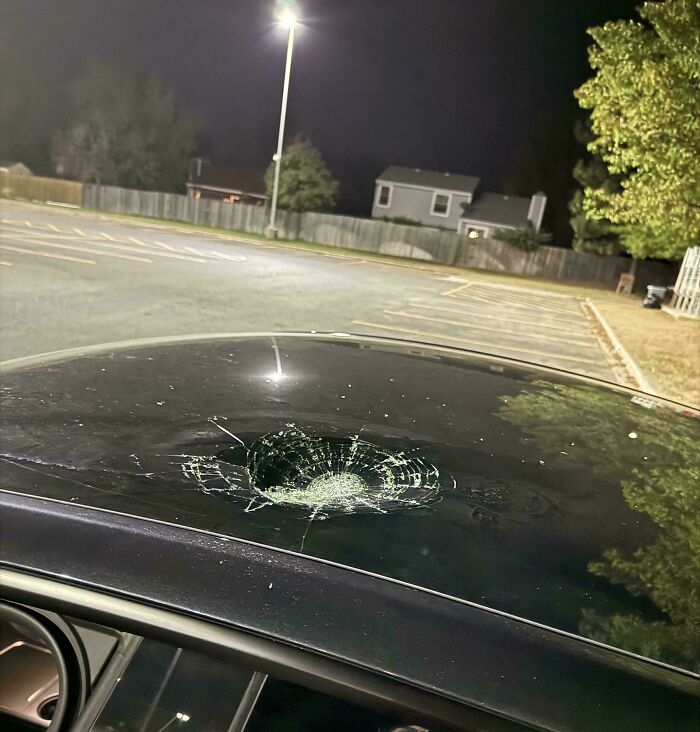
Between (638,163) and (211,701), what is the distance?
13621mm

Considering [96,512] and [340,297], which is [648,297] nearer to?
[340,297]

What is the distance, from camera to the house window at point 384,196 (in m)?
46.8

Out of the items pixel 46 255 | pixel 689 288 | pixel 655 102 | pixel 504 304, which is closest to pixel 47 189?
pixel 46 255

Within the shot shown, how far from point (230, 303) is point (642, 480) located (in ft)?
34.4

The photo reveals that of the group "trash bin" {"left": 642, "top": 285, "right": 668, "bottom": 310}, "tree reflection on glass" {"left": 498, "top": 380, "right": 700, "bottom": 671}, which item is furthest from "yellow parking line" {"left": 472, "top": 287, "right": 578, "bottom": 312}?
"tree reflection on glass" {"left": 498, "top": 380, "right": 700, "bottom": 671}

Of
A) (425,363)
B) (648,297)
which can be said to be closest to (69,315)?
(425,363)

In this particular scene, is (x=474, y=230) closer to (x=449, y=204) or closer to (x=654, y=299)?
(x=449, y=204)

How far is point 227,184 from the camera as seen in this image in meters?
60.5

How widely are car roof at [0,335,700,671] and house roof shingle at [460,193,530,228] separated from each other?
42523mm

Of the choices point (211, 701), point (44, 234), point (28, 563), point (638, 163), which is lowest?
point (44, 234)

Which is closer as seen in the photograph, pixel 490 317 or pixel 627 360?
pixel 627 360

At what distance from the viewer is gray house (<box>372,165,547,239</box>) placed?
145 ft

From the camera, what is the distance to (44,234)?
19469 millimetres

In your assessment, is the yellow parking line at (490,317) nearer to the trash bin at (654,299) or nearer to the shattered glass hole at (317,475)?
the trash bin at (654,299)
